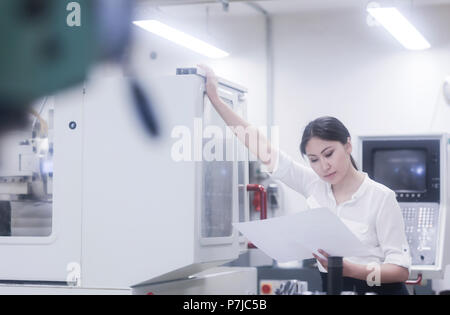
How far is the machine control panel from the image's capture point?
2.60m

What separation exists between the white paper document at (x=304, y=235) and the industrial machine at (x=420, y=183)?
54.4 inches

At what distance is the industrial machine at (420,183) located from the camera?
258 centimetres

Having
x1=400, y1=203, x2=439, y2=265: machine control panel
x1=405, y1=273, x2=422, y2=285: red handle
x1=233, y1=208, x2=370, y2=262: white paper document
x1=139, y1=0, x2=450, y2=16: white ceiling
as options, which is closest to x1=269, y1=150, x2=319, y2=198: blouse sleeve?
x1=233, y1=208, x2=370, y2=262: white paper document

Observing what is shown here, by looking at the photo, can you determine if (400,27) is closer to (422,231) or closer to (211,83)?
(422,231)

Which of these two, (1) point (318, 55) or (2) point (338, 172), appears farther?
(1) point (318, 55)

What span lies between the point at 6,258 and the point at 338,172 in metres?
0.76

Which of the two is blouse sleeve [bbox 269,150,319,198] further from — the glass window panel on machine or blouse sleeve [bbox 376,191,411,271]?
the glass window panel on machine

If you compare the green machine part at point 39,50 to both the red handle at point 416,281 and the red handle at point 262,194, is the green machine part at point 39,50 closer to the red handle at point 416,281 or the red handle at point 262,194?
the red handle at point 262,194

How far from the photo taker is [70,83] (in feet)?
4.99

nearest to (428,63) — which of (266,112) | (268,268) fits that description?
(266,112)

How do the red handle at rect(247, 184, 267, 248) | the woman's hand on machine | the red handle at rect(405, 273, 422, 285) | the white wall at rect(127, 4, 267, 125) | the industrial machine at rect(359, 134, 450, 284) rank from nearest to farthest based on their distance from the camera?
the woman's hand on machine, the red handle at rect(247, 184, 267, 248), the red handle at rect(405, 273, 422, 285), the industrial machine at rect(359, 134, 450, 284), the white wall at rect(127, 4, 267, 125)

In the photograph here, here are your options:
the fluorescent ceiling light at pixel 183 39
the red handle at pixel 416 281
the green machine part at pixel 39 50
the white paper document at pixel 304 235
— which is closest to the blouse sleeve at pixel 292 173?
the white paper document at pixel 304 235
